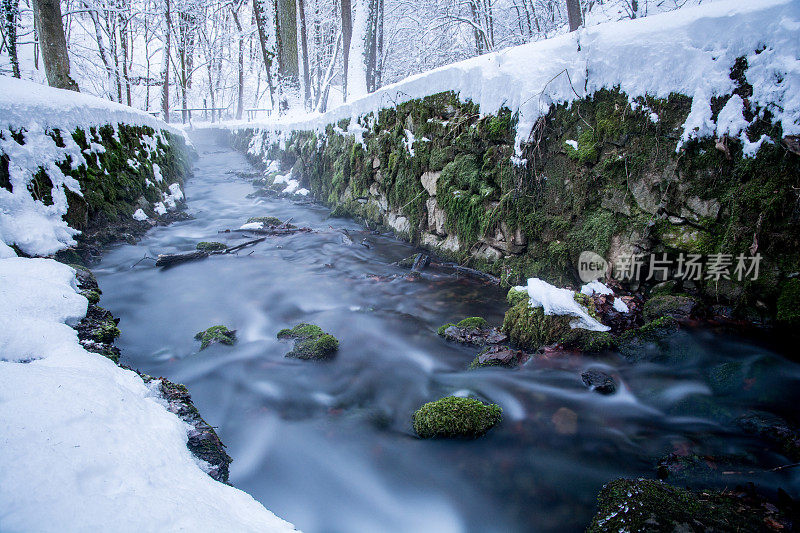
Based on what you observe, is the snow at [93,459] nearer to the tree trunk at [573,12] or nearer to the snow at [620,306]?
the snow at [620,306]

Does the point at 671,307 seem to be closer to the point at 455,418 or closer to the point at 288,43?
the point at 455,418

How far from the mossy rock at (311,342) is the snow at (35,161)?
128 inches

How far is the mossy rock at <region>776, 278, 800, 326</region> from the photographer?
2592 millimetres

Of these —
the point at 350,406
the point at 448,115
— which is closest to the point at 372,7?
the point at 448,115

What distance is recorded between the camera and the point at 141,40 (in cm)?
2233

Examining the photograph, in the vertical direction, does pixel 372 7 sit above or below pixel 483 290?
above

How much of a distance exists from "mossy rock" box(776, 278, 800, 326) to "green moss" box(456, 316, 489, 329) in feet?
7.13

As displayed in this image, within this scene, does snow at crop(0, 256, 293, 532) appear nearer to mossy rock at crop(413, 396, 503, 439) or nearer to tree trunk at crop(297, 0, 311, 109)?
mossy rock at crop(413, 396, 503, 439)

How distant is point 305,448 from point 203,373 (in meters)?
1.34

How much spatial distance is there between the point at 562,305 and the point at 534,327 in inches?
12.2

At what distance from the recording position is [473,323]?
12.1ft

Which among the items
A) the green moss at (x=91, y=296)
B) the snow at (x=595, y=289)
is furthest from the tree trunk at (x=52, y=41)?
the snow at (x=595, y=289)

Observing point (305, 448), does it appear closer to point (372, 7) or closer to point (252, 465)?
point (252, 465)

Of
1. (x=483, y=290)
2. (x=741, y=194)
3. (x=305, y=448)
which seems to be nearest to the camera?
(x=305, y=448)
